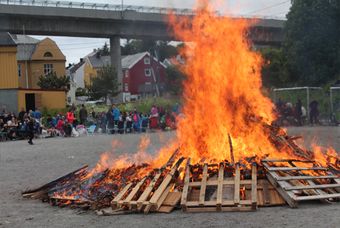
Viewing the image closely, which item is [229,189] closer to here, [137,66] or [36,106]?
[36,106]

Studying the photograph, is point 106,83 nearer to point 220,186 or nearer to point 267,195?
point 220,186

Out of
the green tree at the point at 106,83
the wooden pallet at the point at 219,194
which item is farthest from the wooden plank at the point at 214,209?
the green tree at the point at 106,83

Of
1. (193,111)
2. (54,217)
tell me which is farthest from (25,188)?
(193,111)

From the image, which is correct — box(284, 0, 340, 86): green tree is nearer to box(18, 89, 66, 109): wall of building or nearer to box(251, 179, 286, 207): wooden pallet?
box(18, 89, 66, 109): wall of building

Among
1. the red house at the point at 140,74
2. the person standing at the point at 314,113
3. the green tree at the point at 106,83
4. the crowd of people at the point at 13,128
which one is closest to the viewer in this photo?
the crowd of people at the point at 13,128

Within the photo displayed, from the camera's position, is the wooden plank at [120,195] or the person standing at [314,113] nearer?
the wooden plank at [120,195]

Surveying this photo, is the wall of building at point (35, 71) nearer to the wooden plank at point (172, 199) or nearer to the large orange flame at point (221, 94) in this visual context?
the large orange flame at point (221, 94)

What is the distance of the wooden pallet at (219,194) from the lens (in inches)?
326

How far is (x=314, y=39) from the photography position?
3959cm

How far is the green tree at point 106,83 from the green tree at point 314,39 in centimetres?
2033

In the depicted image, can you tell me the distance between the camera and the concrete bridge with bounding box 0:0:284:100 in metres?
41.7

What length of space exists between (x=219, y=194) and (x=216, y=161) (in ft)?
4.77

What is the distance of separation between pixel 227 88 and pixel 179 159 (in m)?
1.94

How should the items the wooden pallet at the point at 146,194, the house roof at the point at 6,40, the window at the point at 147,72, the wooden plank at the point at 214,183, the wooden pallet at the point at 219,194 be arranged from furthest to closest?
the window at the point at 147,72 → the house roof at the point at 6,40 → the wooden plank at the point at 214,183 → the wooden pallet at the point at 146,194 → the wooden pallet at the point at 219,194
